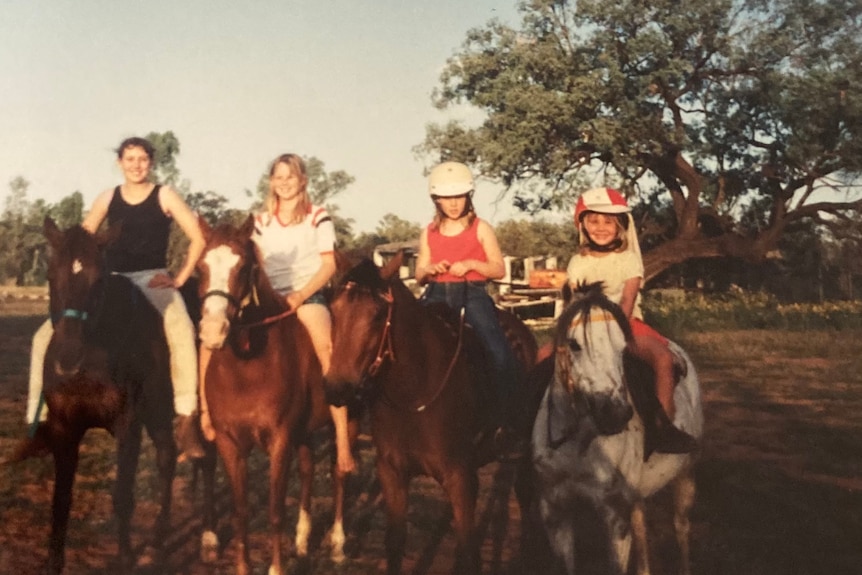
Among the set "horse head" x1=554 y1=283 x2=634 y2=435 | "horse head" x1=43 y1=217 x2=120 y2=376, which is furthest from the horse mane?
"horse head" x1=43 y1=217 x2=120 y2=376

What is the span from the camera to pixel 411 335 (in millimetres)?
4117

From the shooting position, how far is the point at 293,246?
5.23 metres

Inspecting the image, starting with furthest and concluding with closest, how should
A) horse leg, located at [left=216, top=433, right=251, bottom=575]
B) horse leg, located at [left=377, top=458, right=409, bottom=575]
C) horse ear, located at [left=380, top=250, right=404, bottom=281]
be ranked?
horse leg, located at [left=216, top=433, right=251, bottom=575]
horse leg, located at [left=377, top=458, right=409, bottom=575]
horse ear, located at [left=380, top=250, right=404, bottom=281]

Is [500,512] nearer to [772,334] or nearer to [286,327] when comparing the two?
[286,327]

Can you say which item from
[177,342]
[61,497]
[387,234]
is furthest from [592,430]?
[387,234]

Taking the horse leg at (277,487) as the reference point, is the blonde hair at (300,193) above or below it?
above

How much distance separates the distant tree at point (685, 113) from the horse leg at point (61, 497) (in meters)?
3.99

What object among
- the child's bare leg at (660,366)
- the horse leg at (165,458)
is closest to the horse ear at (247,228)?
the horse leg at (165,458)

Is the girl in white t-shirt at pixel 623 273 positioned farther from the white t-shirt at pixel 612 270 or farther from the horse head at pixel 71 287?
the horse head at pixel 71 287

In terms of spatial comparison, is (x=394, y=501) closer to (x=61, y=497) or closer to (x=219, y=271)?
(x=219, y=271)

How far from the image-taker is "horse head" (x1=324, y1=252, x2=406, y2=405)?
3717 millimetres

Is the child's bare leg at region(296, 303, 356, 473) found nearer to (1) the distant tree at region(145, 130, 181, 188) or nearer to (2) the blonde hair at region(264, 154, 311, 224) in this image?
(2) the blonde hair at region(264, 154, 311, 224)

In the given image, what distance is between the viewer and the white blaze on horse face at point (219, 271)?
13.9 ft

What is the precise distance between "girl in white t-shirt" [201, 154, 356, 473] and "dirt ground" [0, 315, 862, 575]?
110 centimetres
